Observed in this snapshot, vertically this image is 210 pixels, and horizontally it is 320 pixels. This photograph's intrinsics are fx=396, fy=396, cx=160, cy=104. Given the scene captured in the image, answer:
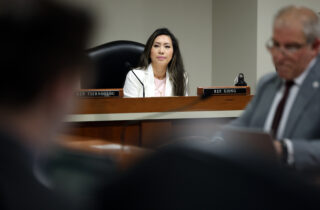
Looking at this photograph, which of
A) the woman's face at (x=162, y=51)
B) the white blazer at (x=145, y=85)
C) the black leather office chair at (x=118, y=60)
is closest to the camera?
the white blazer at (x=145, y=85)

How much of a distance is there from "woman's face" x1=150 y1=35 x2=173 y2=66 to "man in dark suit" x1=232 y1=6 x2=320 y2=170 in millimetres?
1118

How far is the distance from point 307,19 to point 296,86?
0.14ft

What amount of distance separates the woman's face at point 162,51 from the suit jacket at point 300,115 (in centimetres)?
110

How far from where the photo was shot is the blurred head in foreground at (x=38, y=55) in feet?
0.66

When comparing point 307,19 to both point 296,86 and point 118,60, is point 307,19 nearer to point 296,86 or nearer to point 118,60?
point 296,86

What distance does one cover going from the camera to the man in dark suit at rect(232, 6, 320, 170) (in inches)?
9.2

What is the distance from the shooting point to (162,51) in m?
1.40

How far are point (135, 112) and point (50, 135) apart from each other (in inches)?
25.7

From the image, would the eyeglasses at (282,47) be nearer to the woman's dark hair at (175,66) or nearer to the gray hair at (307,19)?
the gray hair at (307,19)

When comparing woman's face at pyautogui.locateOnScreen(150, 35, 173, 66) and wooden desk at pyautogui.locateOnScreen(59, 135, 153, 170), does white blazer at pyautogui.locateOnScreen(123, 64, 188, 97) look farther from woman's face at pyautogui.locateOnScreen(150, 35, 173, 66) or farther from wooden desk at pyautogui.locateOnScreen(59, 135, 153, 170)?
wooden desk at pyautogui.locateOnScreen(59, 135, 153, 170)

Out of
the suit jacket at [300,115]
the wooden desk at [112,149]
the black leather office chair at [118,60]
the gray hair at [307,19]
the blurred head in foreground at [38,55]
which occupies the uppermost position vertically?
the black leather office chair at [118,60]

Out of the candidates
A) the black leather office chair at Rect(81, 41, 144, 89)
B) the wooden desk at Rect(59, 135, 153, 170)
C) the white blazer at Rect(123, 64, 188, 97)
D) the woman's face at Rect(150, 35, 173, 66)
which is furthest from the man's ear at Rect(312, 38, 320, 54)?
the black leather office chair at Rect(81, 41, 144, 89)

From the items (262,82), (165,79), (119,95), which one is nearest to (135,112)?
(119,95)

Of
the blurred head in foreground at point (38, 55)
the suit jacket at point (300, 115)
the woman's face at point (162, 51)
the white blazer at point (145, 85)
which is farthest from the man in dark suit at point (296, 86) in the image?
the woman's face at point (162, 51)
